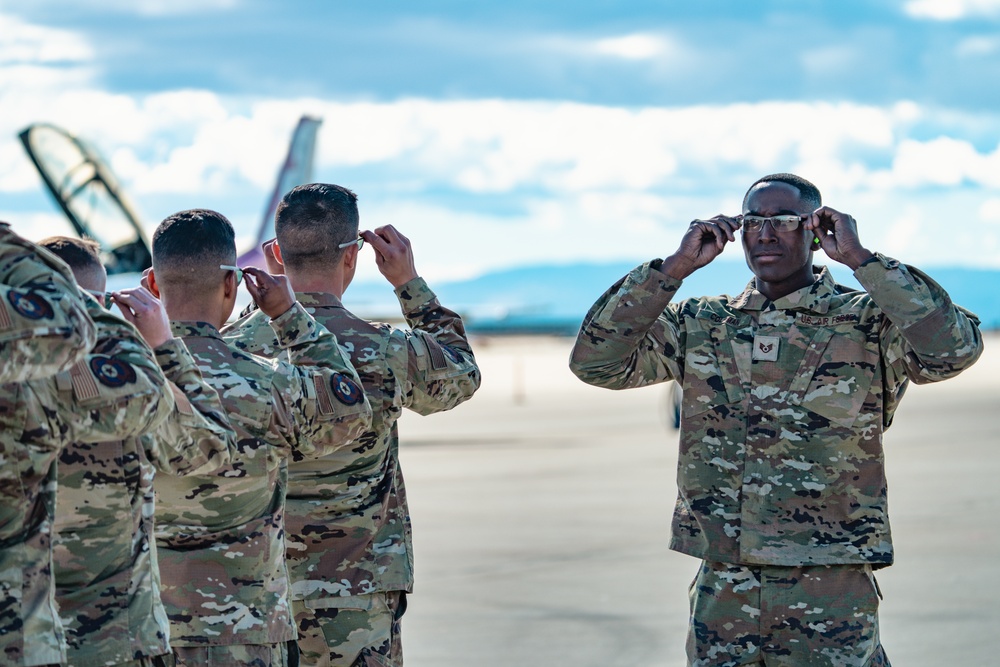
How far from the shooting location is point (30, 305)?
8.41 ft

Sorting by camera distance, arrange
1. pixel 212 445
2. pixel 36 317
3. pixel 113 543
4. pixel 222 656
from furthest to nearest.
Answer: pixel 222 656, pixel 212 445, pixel 113 543, pixel 36 317

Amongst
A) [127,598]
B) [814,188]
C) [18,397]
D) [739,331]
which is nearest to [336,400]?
[127,598]

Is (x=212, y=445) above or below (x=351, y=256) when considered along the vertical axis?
below

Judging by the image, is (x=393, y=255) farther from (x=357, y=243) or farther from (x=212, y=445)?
(x=212, y=445)

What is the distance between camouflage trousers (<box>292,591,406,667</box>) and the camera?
4188 millimetres

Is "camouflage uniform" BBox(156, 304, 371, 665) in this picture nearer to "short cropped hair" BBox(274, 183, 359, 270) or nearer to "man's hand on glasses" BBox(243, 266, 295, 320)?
"man's hand on glasses" BBox(243, 266, 295, 320)

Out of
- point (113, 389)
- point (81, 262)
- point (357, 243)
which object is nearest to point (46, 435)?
point (113, 389)

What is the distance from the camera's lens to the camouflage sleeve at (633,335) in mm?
4512

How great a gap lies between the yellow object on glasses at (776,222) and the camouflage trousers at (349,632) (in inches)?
64.7

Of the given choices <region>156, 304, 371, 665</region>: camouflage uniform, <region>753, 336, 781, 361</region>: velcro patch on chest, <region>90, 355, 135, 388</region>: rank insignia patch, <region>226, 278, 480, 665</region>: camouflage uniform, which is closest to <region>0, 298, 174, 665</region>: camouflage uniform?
<region>90, 355, 135, 388</region>: rank insignia patch

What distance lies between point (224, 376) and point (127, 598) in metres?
0.78

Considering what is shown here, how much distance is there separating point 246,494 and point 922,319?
2.03m

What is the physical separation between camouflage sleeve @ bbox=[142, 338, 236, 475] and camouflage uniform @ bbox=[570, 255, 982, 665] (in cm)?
154

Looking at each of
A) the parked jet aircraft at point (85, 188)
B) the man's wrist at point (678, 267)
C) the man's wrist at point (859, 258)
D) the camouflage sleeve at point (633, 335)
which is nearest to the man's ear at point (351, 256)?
the camouflage sleeve at point (633, 335)
